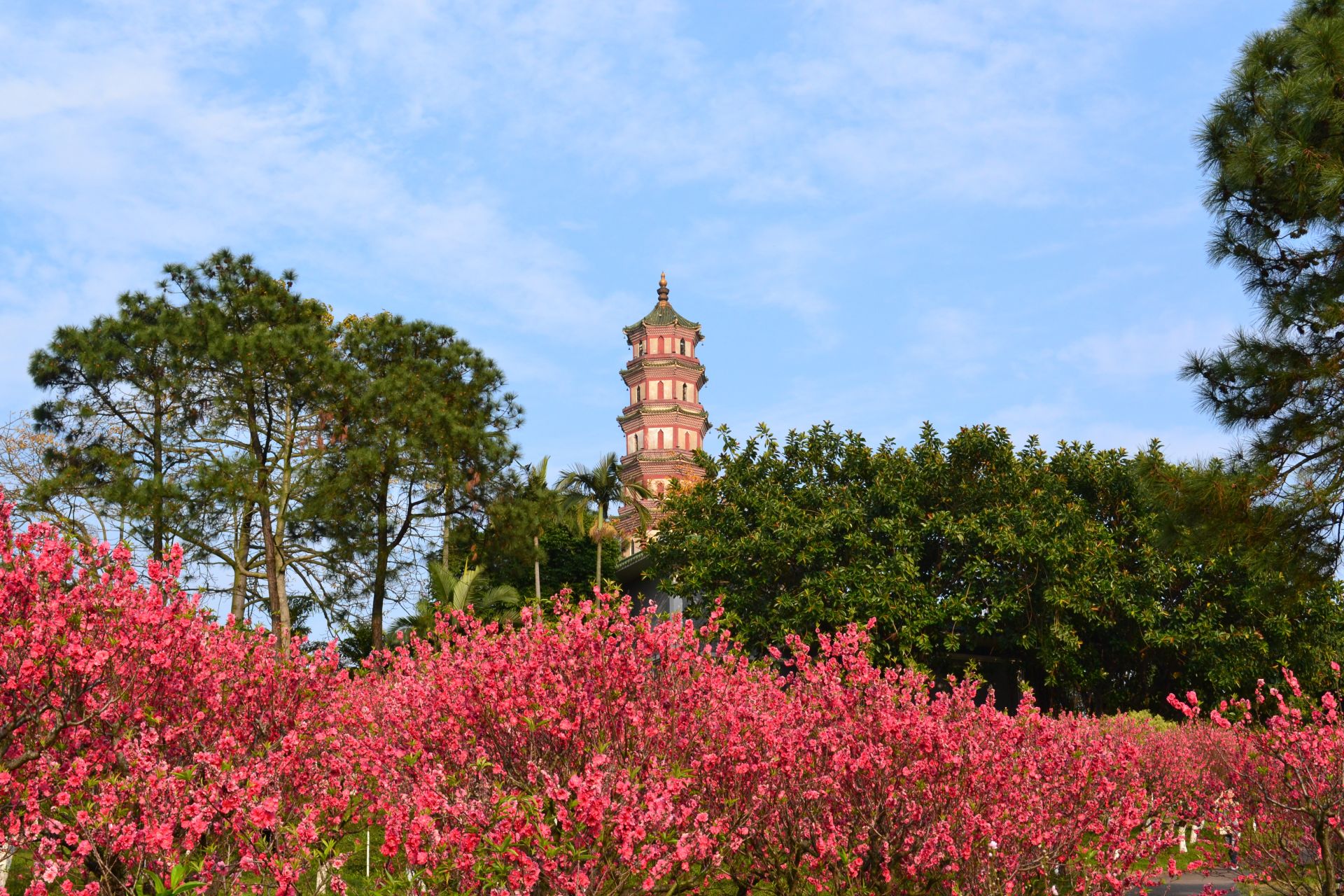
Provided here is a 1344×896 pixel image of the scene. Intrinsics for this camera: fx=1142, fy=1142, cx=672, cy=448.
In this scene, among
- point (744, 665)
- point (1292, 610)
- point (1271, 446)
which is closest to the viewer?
point (744, 665)

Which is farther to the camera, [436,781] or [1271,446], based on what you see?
[1271,446]

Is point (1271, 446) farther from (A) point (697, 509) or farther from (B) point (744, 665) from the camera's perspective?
(A) point (697, 509)

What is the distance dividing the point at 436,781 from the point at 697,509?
26438mm

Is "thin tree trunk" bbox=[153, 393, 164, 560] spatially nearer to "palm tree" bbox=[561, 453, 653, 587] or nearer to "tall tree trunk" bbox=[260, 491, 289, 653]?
"tall tree trunk" bbox=[260, 491, 289, 653]

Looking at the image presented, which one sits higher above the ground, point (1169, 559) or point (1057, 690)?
point (1169, 559)

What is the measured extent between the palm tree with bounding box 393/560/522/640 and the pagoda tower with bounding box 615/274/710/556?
32907 mm

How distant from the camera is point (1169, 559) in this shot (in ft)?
102

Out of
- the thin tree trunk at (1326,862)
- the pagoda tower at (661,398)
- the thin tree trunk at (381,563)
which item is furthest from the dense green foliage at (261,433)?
the pagoda tower at (661,398)

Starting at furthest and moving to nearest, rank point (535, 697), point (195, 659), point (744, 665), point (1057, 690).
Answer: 1. point (1057, 690)
2. point (744, 665)
3. point (195, 659)
4. point (535, 697)

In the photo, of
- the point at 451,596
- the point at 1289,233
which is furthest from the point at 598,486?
the point at 1289,233

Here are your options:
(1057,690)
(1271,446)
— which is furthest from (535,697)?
(1057,690)

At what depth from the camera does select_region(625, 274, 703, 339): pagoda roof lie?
75812 millimetres

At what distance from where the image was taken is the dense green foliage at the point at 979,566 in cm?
3017

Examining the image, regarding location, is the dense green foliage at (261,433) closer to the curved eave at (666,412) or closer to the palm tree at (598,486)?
the palm tree at (598,486)
